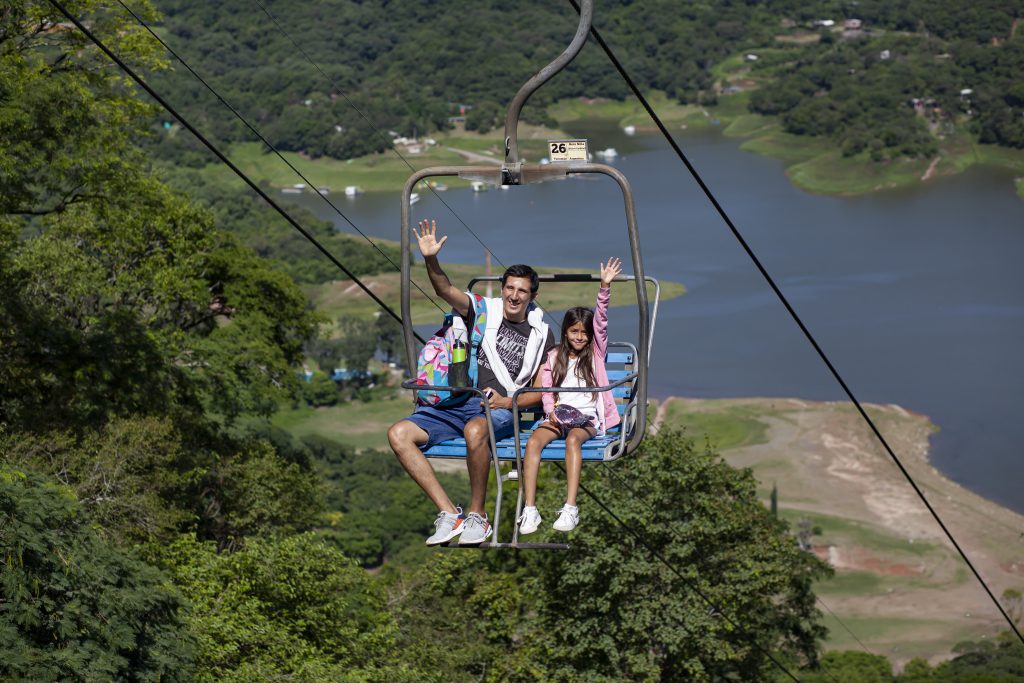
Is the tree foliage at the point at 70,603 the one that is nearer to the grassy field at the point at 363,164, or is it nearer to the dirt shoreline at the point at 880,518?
the dirt shoreline at the point at 880,518

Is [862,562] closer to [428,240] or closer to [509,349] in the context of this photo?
[509,349]

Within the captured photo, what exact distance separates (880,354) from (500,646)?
4113 centimetres

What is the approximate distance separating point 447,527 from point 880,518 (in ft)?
114

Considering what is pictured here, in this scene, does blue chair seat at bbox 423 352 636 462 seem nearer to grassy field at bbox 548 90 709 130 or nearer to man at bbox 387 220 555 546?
man at bbox 387 220 555 546

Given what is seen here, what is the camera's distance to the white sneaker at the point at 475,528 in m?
6.58

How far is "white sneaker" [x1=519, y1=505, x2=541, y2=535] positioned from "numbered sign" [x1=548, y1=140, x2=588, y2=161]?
64.5 inches

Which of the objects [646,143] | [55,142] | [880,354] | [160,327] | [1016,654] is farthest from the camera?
[646,143]

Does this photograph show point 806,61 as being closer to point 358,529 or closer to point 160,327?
point 358,529

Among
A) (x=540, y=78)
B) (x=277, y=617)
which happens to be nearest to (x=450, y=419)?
(x=540, y=78)

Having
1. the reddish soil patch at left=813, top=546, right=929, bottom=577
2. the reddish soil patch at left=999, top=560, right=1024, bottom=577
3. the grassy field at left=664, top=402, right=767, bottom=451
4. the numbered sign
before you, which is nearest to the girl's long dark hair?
the numbered sign

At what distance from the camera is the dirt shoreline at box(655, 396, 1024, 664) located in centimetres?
3189

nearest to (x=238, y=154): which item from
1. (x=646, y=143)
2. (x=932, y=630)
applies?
(x=646, y=143)

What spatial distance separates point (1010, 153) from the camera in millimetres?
95125

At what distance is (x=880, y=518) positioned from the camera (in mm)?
39531
